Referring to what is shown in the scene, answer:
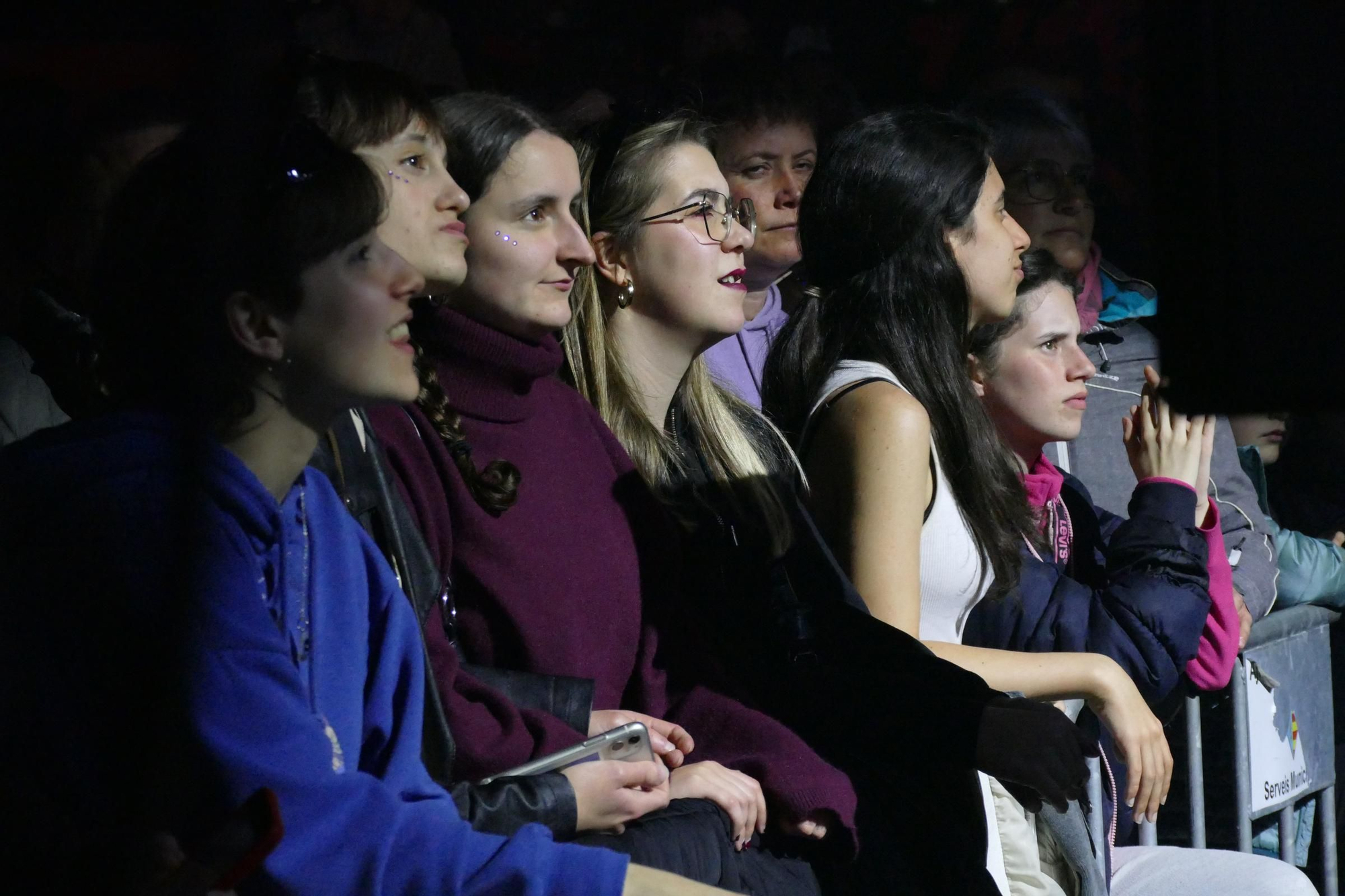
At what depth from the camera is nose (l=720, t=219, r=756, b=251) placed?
8.77ft

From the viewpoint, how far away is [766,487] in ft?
8.19

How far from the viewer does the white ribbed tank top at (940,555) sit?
8.63 ft

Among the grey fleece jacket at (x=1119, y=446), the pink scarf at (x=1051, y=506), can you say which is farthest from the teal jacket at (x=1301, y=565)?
the pink scarf at (x=1051, y=506)

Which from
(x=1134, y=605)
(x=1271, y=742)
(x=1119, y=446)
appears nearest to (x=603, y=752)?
(x=1134, y=605)

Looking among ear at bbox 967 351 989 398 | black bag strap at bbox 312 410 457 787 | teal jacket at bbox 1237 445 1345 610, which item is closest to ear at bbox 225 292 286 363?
black bag strap at bbox 312 410 457 787

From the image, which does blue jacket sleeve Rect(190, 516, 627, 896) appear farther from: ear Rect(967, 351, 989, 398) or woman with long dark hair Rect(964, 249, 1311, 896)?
ear Rect(967, 351, 989, 398)

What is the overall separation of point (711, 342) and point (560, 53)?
66.7 inches

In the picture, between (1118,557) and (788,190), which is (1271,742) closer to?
(1118,557)

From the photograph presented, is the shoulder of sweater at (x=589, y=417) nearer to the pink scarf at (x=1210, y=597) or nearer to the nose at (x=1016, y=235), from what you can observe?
the nose at (x=1016, y=235)

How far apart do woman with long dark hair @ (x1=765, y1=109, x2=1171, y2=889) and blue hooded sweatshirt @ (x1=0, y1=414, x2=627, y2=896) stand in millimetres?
1078

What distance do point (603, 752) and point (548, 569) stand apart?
32 centimetres

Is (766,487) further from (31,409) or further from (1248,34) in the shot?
(1248,34)

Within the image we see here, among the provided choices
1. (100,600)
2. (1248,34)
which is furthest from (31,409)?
(1248,34)

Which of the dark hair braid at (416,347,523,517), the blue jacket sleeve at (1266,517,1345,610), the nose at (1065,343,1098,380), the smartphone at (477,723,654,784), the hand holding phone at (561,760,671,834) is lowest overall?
the blue jacket sleeve at (1266,517,1345,610)
